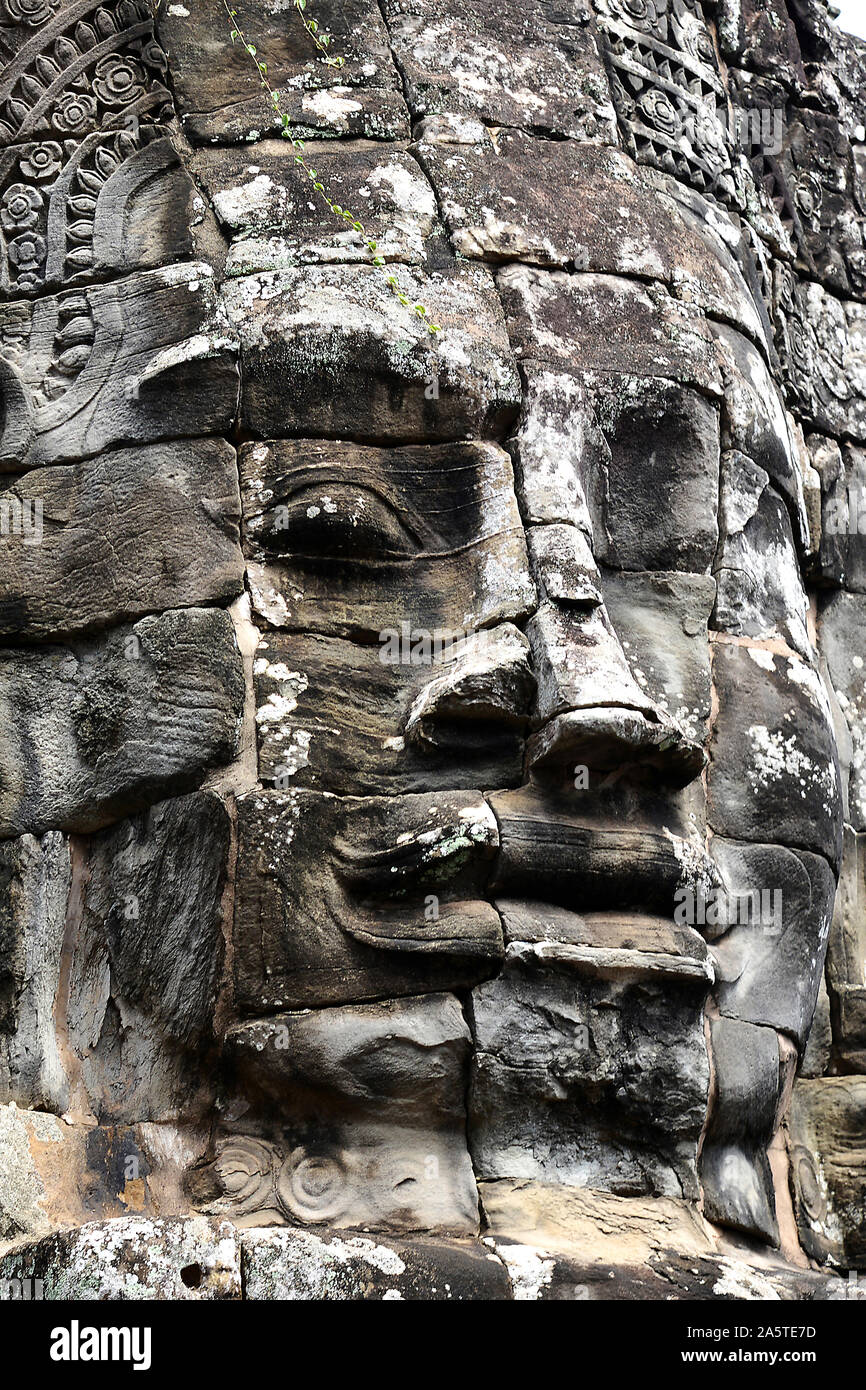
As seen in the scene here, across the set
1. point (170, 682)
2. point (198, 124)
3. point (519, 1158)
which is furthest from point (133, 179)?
point (519, 1158)

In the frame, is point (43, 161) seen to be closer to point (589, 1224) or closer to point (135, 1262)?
point (135, 1262)

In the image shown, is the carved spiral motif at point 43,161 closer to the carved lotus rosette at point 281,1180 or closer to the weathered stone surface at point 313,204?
the weathered stone surface at point 313,204

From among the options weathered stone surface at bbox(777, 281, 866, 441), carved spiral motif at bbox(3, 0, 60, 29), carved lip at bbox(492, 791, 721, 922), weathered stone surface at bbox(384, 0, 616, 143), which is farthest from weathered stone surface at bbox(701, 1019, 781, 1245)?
carved spiral motif at bbox(3, 0, 60, 29)

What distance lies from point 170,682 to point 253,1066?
109 cm

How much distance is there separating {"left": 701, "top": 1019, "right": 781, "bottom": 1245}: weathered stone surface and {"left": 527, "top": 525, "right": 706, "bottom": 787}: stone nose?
0.73 m

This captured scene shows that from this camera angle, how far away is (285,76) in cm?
641

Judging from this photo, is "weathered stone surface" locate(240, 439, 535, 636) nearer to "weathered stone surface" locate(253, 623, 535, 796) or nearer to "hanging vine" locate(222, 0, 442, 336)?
"weathered stone surface" locate(253, 623, 535, 796)

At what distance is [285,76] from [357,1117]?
11.0 ft

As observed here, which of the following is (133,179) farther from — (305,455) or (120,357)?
(305,455)

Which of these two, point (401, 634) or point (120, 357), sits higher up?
point (120, 357)

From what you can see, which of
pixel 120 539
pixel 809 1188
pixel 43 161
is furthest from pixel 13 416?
pixel 809 1188

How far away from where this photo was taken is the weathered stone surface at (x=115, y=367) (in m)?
5.73

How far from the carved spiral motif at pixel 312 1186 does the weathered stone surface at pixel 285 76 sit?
3.17 metres

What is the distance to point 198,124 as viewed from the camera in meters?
6.33
